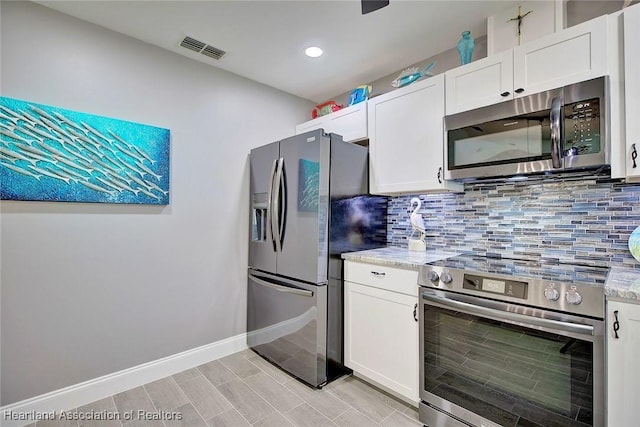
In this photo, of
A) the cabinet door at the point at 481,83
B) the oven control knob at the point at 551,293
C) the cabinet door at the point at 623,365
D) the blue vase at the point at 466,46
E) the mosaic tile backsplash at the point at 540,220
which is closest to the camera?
the cabinet door at the point at 623,365

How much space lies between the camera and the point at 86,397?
1979mm

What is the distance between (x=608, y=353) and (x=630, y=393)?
0.15 m

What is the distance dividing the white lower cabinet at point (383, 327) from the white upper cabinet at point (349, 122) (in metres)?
1.11

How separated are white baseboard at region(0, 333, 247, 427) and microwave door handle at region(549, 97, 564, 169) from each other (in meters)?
2.71

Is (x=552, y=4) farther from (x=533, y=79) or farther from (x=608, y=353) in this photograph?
(x=608, y=353)

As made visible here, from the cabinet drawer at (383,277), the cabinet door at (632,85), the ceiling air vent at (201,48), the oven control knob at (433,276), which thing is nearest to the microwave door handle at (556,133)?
the cabinet door at (632,85)

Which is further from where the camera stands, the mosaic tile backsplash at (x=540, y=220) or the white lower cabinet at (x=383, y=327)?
the white lower cabinet at (x=383, y=327)

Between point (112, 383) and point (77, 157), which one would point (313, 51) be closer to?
point (77, 157)

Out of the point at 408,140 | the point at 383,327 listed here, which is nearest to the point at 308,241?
the point at 383,327

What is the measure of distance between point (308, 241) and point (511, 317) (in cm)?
128

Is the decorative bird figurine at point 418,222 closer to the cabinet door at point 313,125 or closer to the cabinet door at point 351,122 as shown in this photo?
the cabinet door at point 351,122

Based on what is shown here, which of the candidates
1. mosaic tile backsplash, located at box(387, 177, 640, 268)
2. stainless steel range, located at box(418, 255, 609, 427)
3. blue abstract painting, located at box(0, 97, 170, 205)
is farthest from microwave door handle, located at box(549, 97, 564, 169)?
blue abstract painting, located at box(0, 97, 170, 205)

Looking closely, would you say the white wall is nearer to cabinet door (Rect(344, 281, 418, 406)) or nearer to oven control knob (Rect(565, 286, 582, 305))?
cabinet door (Rect(344, 281, 418, 406))

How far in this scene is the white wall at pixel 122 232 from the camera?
1.82 metres
